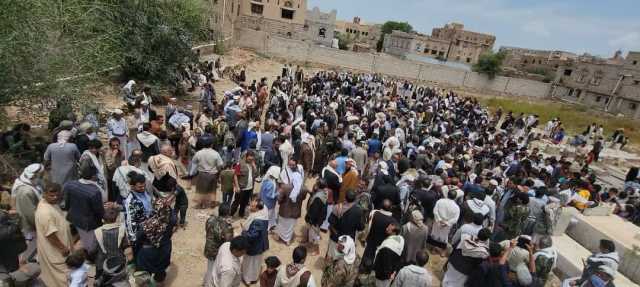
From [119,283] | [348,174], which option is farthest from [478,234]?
[119,283]

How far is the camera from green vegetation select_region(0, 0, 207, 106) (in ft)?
19.6

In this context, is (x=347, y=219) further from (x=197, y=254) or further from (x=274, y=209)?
(x=197, y=254)

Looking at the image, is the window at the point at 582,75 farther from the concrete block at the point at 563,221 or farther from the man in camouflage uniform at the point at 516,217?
the man in camouflage uniform at the point at 516,217

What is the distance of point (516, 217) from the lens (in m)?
5.91

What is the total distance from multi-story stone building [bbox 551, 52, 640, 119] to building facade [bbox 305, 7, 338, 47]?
1347 inches

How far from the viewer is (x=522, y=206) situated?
5.89 m

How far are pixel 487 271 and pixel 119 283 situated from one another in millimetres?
4086

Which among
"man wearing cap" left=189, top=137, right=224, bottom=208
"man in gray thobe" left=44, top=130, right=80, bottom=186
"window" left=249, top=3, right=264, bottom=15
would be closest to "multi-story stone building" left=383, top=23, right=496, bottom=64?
"window" left=249, top=3, right=264, bottom=15

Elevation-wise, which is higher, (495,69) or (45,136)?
(495,69)

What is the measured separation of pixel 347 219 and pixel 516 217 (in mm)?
3115

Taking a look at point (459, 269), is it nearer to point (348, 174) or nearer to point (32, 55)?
point (348, 174)

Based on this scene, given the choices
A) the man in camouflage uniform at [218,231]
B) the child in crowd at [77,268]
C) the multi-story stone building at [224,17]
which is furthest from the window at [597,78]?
the child in crowd at [77,268]

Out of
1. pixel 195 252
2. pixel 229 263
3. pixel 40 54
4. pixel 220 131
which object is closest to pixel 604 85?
pixel 220 131

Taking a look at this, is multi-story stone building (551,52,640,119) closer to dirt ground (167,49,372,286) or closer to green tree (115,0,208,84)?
green tree (115,0,208,84)
